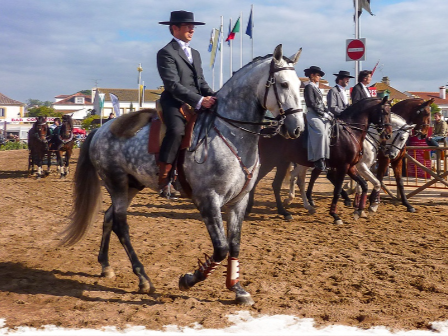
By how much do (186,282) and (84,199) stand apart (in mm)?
1990

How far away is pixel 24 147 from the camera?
43531 mm

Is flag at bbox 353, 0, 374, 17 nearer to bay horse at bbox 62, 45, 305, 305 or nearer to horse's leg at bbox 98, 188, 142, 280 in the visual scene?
bay horse at bbox 62, 45, 305, 305

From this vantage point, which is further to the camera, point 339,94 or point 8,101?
point 8,101

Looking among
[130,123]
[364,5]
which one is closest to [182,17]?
[130,123]

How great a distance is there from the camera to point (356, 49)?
15.2 meters

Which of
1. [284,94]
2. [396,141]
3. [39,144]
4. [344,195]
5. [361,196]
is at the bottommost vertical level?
[344,195]

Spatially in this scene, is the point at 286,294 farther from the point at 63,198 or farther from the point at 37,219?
the point at 63,198

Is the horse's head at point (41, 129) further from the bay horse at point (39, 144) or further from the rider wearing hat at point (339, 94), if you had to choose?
the rider wearing hat at point (339, 94)

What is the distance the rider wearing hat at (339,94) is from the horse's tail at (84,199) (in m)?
6.42

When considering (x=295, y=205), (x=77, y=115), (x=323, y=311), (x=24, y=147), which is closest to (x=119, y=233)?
(x=323, y=311)

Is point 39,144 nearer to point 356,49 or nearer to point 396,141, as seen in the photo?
point 356,49

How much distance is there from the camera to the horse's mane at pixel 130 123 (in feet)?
19.7

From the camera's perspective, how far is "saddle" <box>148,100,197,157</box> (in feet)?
17.5

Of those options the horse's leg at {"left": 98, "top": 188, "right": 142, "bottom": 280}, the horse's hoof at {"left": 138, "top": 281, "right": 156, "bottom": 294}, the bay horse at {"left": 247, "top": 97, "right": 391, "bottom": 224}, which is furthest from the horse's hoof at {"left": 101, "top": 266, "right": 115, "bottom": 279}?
the bay horse at {"left": 247, "top": 97, "right": 391, "bottom": 224}
